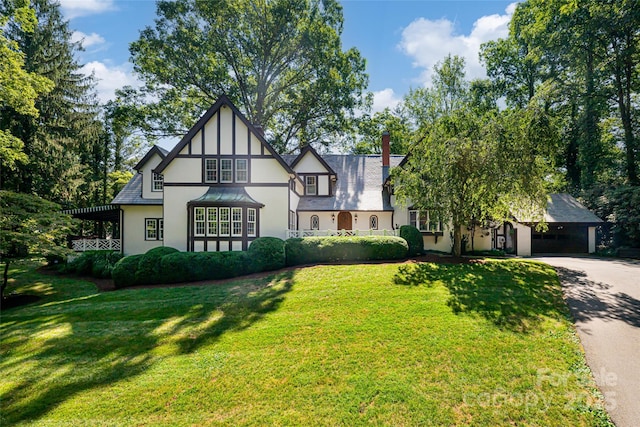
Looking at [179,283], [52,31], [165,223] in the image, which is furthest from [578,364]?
[52,31]

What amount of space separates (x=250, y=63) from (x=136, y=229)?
1801 centimetres

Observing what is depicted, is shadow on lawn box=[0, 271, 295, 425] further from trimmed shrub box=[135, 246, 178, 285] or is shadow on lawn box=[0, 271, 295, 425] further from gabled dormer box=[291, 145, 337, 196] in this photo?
gabled dormer box=[291, 145, 337, 196]

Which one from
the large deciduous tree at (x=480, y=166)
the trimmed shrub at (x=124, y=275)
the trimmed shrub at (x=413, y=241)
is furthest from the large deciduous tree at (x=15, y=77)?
the trimmed shrub at (x=413, y=241)

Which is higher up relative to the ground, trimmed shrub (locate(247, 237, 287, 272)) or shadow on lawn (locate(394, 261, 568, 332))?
trimmed shrub (locate(247, 237, 287, 272))

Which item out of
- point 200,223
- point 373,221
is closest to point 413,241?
point 373,221

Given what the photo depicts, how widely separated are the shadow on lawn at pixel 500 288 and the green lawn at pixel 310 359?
72mm

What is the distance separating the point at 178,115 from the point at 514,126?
88.2ft

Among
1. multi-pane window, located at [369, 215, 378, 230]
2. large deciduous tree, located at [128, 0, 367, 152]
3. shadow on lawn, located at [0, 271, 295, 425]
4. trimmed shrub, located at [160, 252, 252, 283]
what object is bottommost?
shadow on lawn, located at [0, 271, 295, 425]

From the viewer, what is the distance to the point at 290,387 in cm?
572

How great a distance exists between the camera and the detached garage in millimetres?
21344

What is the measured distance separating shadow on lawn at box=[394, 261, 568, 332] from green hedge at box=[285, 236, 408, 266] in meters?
1.91

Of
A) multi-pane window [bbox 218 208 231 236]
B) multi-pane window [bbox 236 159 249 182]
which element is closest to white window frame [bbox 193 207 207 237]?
multi-pane window [bbox 218 208 231 236]

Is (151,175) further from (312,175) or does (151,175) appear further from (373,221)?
(373,221)

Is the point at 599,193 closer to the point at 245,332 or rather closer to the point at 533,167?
the point at 533,167
